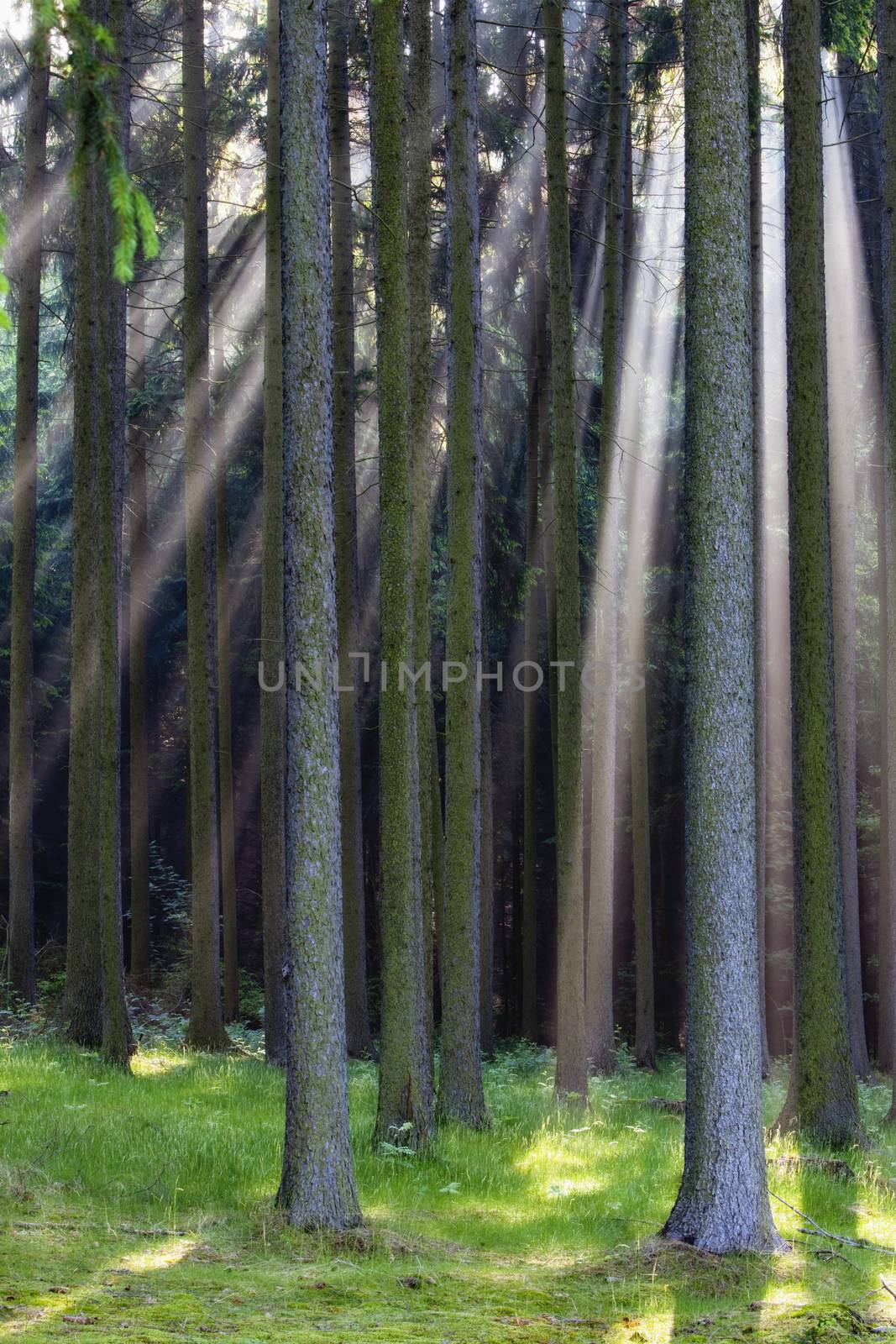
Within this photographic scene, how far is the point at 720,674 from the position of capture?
6.76m

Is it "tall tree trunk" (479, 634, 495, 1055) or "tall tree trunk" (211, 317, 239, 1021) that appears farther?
"tall tree trunk" (211, 317, 239, 1021)

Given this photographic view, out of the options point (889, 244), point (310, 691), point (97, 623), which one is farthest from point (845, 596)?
point (310, 691)

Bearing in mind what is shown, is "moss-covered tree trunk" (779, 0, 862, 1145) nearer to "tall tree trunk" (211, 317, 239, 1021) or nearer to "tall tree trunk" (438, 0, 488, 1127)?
"tall tree trunk" (438, 0, 488, 1127)

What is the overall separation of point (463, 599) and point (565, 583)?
2006mm

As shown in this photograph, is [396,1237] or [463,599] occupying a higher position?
[463,599]

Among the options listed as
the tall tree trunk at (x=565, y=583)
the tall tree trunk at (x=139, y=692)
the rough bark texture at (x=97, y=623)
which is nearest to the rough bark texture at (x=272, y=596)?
the rough bark texture at (x=97, y=623)

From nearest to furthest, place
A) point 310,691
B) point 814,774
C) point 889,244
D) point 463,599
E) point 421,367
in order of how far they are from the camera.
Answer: point 310,691, point 814,774, point 463,599, point 421,367, point 889,244

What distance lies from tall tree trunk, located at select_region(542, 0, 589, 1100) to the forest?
0.05 metres

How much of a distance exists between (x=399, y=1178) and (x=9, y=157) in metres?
15.3

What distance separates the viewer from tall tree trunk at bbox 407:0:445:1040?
1074 centimetres

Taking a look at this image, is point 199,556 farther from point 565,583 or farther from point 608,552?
point 608,552

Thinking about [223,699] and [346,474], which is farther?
[223,699]

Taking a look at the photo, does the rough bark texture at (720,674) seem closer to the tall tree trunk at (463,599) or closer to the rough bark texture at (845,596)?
the tall tree trunk at (463,599)

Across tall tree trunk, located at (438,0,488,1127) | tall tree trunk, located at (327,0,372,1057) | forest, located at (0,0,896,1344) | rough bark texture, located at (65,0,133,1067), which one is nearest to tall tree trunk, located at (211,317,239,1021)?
forest, located at (0,0,896,1344)
